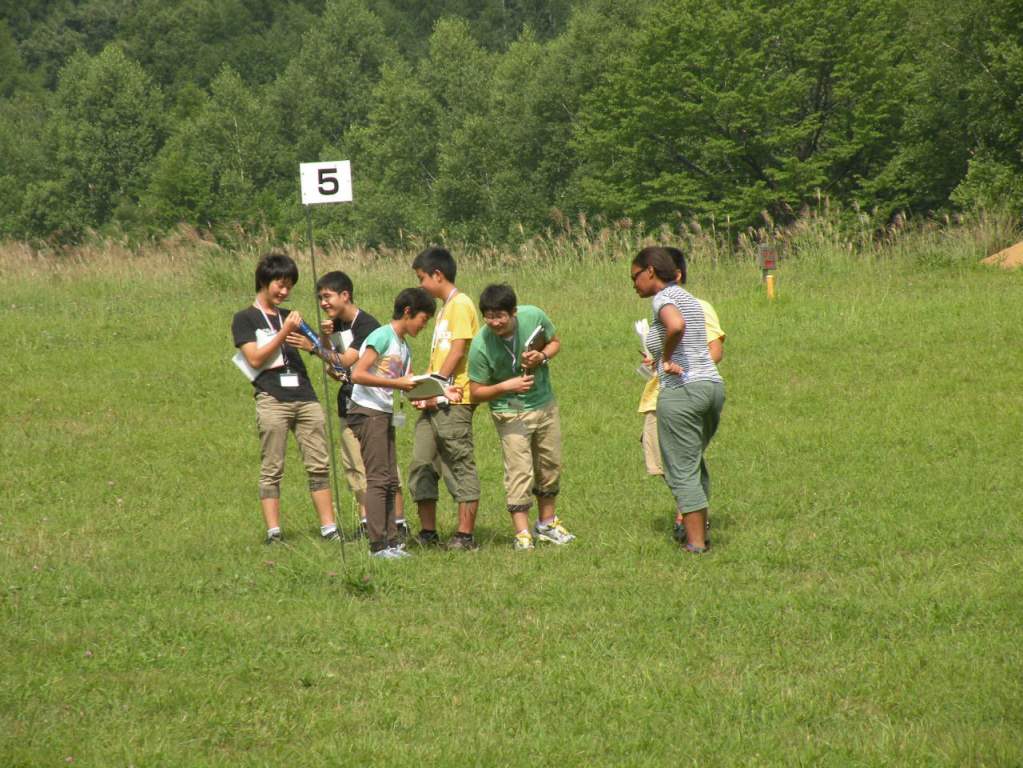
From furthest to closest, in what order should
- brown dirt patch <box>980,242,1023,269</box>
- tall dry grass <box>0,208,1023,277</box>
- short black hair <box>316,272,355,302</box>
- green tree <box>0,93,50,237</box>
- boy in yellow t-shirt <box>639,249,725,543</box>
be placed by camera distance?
green tree <box>0,93,50,237</box>
tall dry grass <box>0,208,1023,277</box>
brown dirt patch <box>980,242,1023,269</box>
short black hair <box>316,272,355,302</box>
boy in yellow t-shirt <box>639,249,725,543</box>

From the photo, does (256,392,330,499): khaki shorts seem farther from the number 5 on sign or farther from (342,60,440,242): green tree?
(342,60,440,242): green tree

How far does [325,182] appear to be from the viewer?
8.43m

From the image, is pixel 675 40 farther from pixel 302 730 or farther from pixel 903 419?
pixel 302 730

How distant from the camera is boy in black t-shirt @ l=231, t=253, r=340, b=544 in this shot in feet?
29.1

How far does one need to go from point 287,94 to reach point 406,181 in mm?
16018

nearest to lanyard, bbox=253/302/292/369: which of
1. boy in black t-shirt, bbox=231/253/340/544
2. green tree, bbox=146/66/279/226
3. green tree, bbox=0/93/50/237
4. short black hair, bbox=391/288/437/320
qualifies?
boy in black t-shirt, bbox=231/253/340/544

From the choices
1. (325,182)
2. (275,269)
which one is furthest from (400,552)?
(325,182)

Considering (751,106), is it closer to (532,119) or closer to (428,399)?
(532,119)

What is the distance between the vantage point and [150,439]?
43.9 feet

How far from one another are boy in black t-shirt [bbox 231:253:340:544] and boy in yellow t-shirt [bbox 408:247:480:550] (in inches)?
28.6

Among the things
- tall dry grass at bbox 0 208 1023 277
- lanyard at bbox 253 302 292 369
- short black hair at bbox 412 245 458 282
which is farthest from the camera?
tall dry grass at bbox 0 208 1023 277

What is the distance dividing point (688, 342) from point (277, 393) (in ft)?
8.58

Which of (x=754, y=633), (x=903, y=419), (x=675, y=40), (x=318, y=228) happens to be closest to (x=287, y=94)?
(x=318, y=228)

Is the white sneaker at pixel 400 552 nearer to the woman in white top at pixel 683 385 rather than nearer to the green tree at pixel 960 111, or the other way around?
the woman in white top at pixel 683 385
